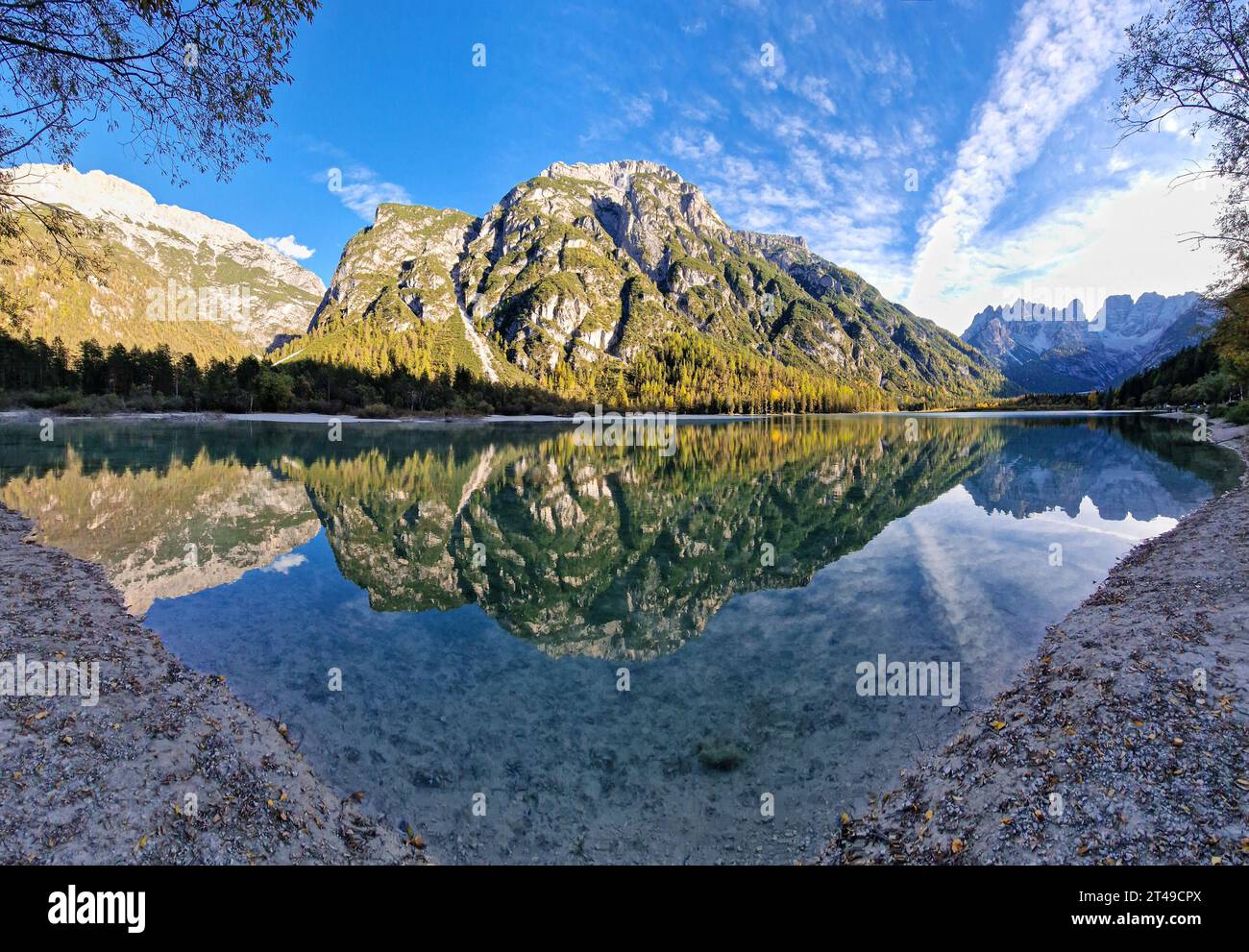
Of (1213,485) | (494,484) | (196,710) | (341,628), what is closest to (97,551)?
(341,628)

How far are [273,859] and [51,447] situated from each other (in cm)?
6785

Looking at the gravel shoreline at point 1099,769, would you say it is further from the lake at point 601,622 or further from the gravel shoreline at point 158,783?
the gravel shoreline at point 158,783

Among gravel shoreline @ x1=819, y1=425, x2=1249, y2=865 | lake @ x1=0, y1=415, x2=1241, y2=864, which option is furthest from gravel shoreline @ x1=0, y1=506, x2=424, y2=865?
gravel shoreline @ x1=819, y1=425, x2=1249, y2=865

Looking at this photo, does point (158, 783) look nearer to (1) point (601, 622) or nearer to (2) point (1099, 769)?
(1) point (601, 622)

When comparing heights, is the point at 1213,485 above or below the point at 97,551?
above

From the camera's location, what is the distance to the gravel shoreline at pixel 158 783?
210 inches

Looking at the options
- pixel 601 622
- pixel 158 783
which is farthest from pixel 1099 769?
pixel 158 783

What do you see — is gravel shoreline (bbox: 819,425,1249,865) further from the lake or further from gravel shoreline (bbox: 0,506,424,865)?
gravel shoreline (bbox: 0,506,424,865)

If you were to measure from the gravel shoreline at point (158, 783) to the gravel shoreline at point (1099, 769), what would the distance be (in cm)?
658

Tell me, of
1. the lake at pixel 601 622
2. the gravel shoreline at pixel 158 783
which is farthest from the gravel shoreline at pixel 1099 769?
the gravel shoreline at pixel 158 783

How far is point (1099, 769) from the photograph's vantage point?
6.42 meters

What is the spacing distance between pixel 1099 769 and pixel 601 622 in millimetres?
10195

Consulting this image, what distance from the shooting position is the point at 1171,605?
1195 centimetres
